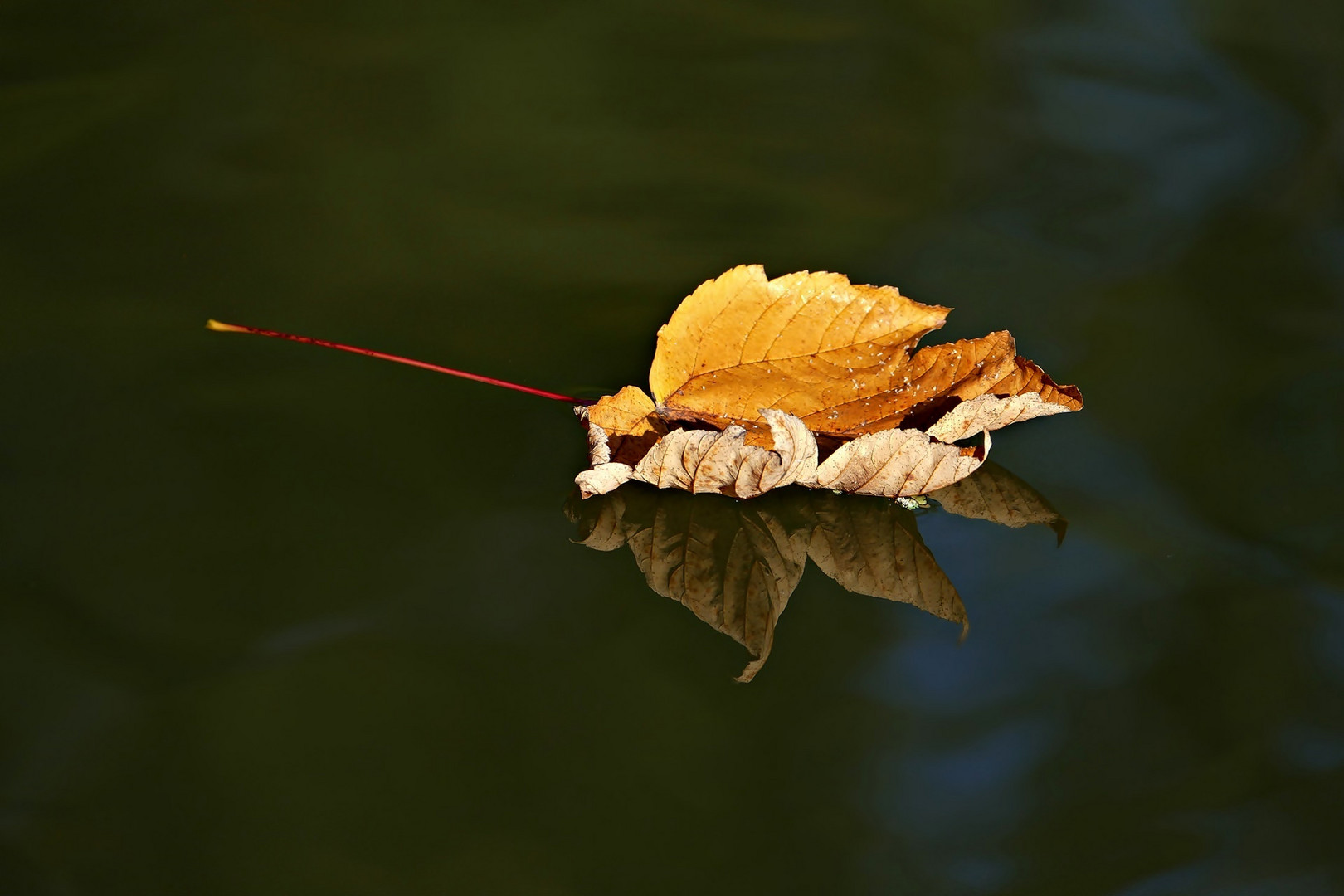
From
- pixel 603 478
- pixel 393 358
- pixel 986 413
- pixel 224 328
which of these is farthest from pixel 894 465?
pixel 224 328

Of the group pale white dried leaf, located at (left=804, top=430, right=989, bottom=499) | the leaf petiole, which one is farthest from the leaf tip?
pale white dried leaf, located at (left=804, top=430, right=989, bottom=499)

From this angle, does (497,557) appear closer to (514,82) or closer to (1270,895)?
(1270,895)

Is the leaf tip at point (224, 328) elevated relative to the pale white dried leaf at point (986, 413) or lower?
lower

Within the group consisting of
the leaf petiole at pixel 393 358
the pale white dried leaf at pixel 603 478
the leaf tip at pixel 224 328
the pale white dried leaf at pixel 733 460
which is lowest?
the leaf tip at pixel 224 328

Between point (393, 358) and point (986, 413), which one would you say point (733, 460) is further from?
point (393, 358)

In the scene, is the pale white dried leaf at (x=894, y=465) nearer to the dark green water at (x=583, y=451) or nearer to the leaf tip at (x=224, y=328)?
the dark green water at (x=583, y=451)

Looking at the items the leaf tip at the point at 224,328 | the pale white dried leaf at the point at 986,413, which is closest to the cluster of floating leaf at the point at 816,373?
the pale white dried leaf at the point at 986,413

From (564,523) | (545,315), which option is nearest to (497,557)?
(564,523)
